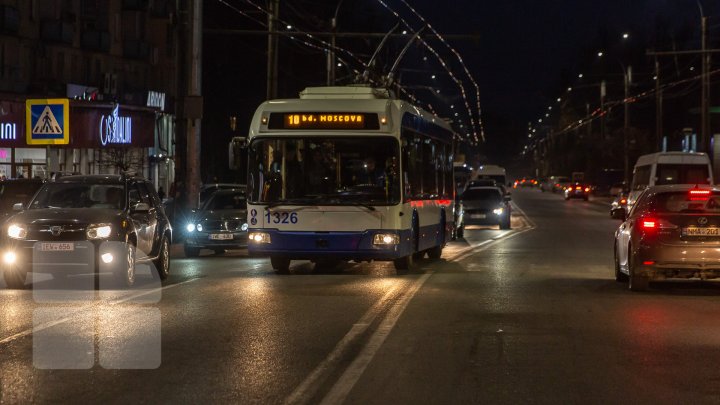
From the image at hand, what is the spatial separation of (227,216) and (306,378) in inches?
663

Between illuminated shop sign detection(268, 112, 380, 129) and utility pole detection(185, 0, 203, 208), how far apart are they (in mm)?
9863

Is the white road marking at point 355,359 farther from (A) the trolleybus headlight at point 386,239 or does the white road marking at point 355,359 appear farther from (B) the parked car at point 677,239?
(B) the parked car at point 677,239

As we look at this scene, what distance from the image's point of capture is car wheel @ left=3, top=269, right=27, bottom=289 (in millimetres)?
17469

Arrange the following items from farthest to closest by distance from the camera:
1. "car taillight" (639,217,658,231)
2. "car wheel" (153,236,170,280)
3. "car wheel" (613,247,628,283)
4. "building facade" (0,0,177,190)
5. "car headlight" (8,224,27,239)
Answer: "building facade" (0,0,177,190), "car wheel" (153,236,170,280), "car wheel" (613,247,628,283), "car headlight" (8,224,27,239), "car taillight" (639,217,658,231)

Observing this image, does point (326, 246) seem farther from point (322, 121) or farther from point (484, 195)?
point (484, 195)

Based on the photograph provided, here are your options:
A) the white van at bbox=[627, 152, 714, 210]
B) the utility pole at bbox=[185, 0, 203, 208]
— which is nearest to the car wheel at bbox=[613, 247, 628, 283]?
the utility pole at bbox=[185, 0, 203, 208]

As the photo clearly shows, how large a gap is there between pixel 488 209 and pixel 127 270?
85.6 feet

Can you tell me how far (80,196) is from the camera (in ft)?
63.4

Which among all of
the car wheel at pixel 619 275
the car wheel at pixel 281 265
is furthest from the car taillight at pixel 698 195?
the car wheel at pixel 281 265

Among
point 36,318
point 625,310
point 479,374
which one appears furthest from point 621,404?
point 36,318

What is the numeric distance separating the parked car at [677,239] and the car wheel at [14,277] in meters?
8.82

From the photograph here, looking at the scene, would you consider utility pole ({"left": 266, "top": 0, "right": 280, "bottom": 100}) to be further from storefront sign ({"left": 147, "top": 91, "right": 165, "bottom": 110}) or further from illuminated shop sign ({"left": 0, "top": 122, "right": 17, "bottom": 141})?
storefront sign ({"left": 147, "top": 91, "right": 165, "bottom": 110})

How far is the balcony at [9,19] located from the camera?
48125mm

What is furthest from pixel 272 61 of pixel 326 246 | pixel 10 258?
pixel 10 258
